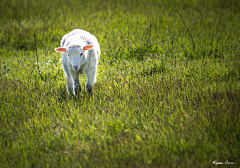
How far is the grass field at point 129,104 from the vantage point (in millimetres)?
3203

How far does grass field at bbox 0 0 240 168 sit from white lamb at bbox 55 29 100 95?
274 mm

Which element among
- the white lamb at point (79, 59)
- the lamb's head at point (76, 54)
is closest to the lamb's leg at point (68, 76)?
the white lamb at point (79, 59)

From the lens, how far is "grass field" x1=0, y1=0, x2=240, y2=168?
3.20 m

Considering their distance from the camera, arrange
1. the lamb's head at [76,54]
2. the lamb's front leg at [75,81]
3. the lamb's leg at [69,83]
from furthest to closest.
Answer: the lamb's leg at [69,83] → the lamb's front leg at [75,81] → the lamb's head at [76,54]

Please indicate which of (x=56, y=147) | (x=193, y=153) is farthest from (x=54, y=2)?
(x=193, y=153)

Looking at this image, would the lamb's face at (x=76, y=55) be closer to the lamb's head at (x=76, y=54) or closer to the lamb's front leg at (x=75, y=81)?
the lamb's head at (x=76, y=54)

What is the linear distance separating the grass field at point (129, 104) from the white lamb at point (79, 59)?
274 millimetres

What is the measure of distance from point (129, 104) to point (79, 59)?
131 cm

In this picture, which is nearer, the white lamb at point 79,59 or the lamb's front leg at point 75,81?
the white lamb at point 79,59

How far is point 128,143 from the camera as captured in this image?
3363 millimetres

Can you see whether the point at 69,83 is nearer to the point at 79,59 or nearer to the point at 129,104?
the point at 79,59

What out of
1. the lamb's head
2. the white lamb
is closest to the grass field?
the white lamb

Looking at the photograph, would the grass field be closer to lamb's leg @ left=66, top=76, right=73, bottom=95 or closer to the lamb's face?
lamb's leg @ left=66, top=76, right=73, bottom=95

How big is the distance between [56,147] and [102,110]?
980mm
